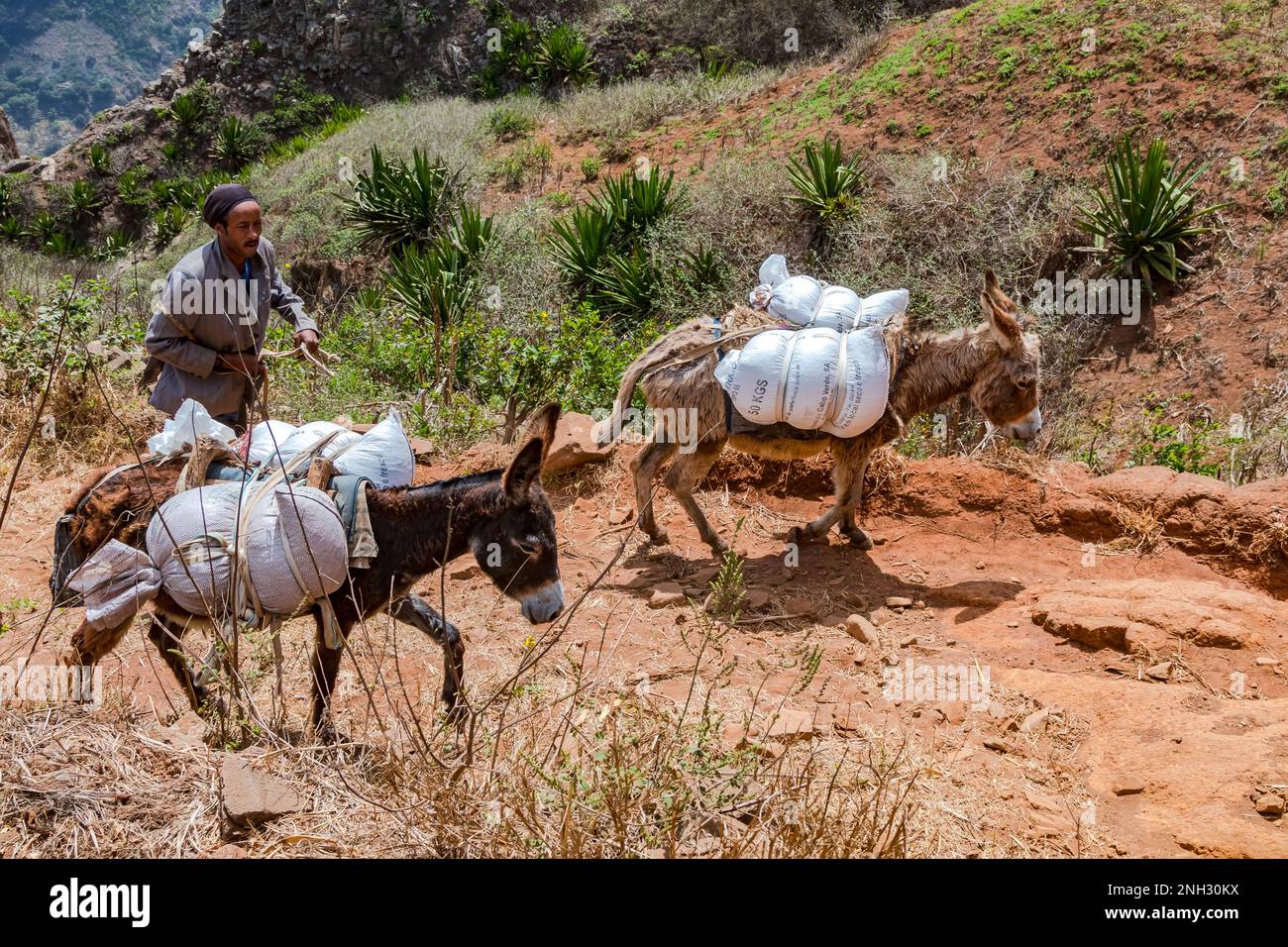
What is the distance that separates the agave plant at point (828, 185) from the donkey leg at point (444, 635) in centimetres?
991

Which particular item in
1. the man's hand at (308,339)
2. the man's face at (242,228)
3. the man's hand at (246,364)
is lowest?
the man's hand at (246,364)

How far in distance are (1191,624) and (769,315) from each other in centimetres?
277

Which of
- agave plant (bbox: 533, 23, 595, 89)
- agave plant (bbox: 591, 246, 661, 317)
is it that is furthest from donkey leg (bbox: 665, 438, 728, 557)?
A: agave plant (bbox: 533, 23, 595, 89)

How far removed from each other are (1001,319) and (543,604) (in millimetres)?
3451

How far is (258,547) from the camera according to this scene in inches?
133

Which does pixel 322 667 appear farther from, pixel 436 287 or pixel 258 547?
pixel 436 287

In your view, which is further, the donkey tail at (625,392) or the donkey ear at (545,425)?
the donkey tail at (625,392)

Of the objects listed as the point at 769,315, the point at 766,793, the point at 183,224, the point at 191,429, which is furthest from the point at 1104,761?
the point at 183,224

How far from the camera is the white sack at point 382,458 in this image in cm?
394

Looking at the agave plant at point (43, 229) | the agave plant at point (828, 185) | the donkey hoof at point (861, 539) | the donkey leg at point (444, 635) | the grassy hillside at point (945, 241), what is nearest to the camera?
the donkey leg at point (444, 635)

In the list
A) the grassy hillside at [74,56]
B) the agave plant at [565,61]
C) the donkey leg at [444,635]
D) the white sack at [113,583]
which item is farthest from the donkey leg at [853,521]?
the grassy hillside at [74,56]

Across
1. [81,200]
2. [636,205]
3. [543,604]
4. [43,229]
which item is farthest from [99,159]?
[543,604]

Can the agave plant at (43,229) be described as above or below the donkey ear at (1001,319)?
above

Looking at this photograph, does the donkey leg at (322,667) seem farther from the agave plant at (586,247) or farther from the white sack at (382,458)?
the agave plant at (586,247)
